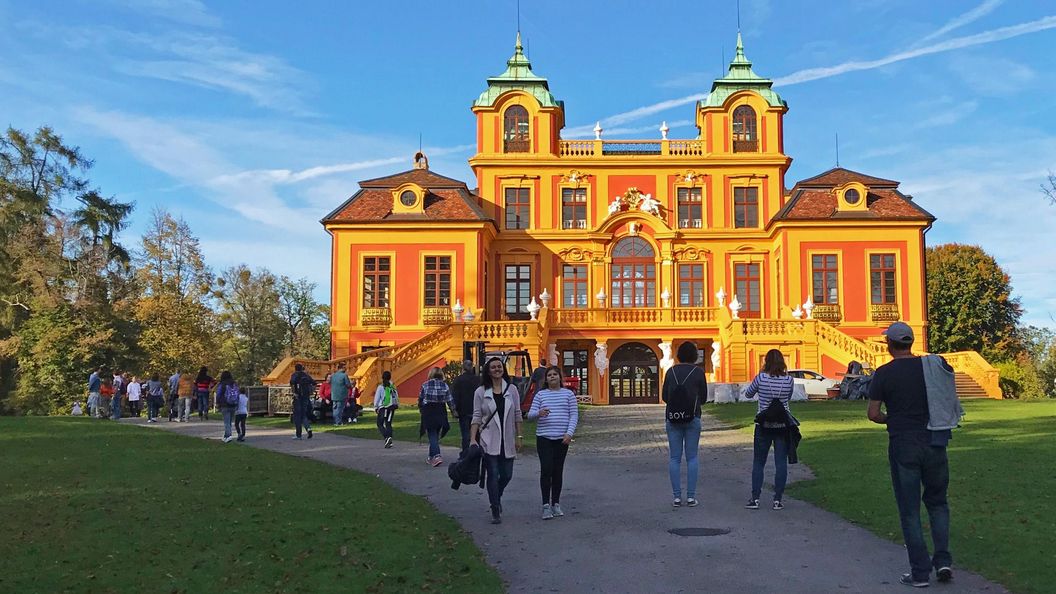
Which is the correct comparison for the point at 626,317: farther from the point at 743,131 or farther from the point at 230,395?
the point at 230,395

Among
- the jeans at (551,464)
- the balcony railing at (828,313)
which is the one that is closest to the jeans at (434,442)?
the jeans at (551,464)

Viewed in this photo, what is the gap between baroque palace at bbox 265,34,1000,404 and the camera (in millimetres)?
41500

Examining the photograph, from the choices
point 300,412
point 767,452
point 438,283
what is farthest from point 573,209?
point 767,452

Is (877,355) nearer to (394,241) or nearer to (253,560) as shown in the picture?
(394,241)

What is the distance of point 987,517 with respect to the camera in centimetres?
956

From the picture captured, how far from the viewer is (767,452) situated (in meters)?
10.8

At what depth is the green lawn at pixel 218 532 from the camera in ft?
24.4

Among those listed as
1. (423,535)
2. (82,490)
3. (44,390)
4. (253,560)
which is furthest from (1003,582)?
(44,390)

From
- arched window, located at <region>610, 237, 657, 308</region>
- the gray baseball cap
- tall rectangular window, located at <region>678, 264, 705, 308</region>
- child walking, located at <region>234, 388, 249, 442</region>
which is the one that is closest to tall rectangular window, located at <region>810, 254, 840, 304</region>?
tall rectangular window, located at <region>678, 264, 705, 308</region>

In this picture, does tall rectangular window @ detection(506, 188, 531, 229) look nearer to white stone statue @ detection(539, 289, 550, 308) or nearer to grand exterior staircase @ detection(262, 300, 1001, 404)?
white stone statue @ detection(539, 289, 550, 308)

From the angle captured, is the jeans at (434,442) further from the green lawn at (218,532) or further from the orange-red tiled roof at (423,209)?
the orange-red tiled roof at (423,209)

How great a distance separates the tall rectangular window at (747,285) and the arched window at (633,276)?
377 centimetres

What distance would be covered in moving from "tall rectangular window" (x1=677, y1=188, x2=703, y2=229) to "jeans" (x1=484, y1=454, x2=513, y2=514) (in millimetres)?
35673

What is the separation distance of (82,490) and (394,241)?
3121cm
